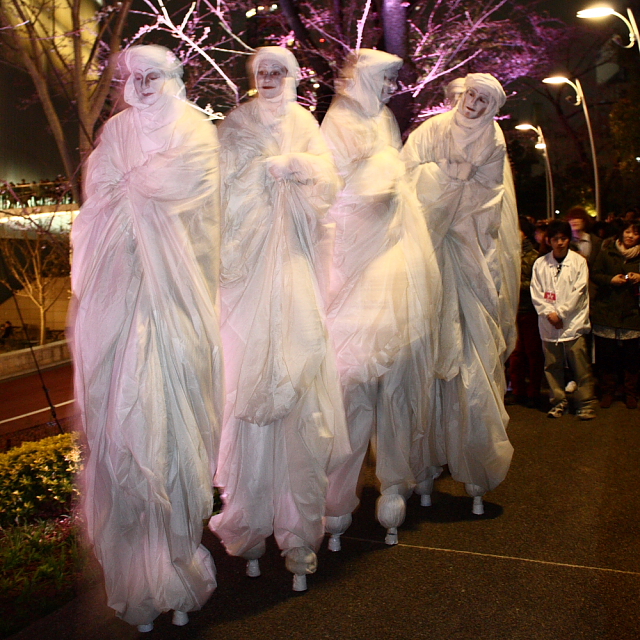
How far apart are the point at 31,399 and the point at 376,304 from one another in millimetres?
7097

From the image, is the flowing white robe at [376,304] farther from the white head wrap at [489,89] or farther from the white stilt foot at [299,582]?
the white head wrap at [489,89]

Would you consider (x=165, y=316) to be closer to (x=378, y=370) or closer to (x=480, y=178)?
(x=378, y=370)

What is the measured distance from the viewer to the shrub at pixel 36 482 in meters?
4.73

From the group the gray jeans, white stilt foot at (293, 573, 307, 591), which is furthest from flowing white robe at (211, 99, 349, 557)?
the gray jeans

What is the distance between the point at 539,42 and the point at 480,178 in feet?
28.5

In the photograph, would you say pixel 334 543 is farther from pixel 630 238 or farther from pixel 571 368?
pixel 630 238

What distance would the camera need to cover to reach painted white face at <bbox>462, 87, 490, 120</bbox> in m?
4.89

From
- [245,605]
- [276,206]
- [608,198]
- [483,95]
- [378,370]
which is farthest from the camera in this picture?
[608,198]

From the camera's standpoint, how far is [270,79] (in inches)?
164

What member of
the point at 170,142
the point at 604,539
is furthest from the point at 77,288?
the point at 604,539

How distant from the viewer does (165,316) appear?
3.54 m

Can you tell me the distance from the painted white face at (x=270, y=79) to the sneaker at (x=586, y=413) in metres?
4.58

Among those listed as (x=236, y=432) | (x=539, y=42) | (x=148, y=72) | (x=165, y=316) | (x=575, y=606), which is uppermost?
(x=539, y=42)

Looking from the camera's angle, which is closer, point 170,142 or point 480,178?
point 170,142
